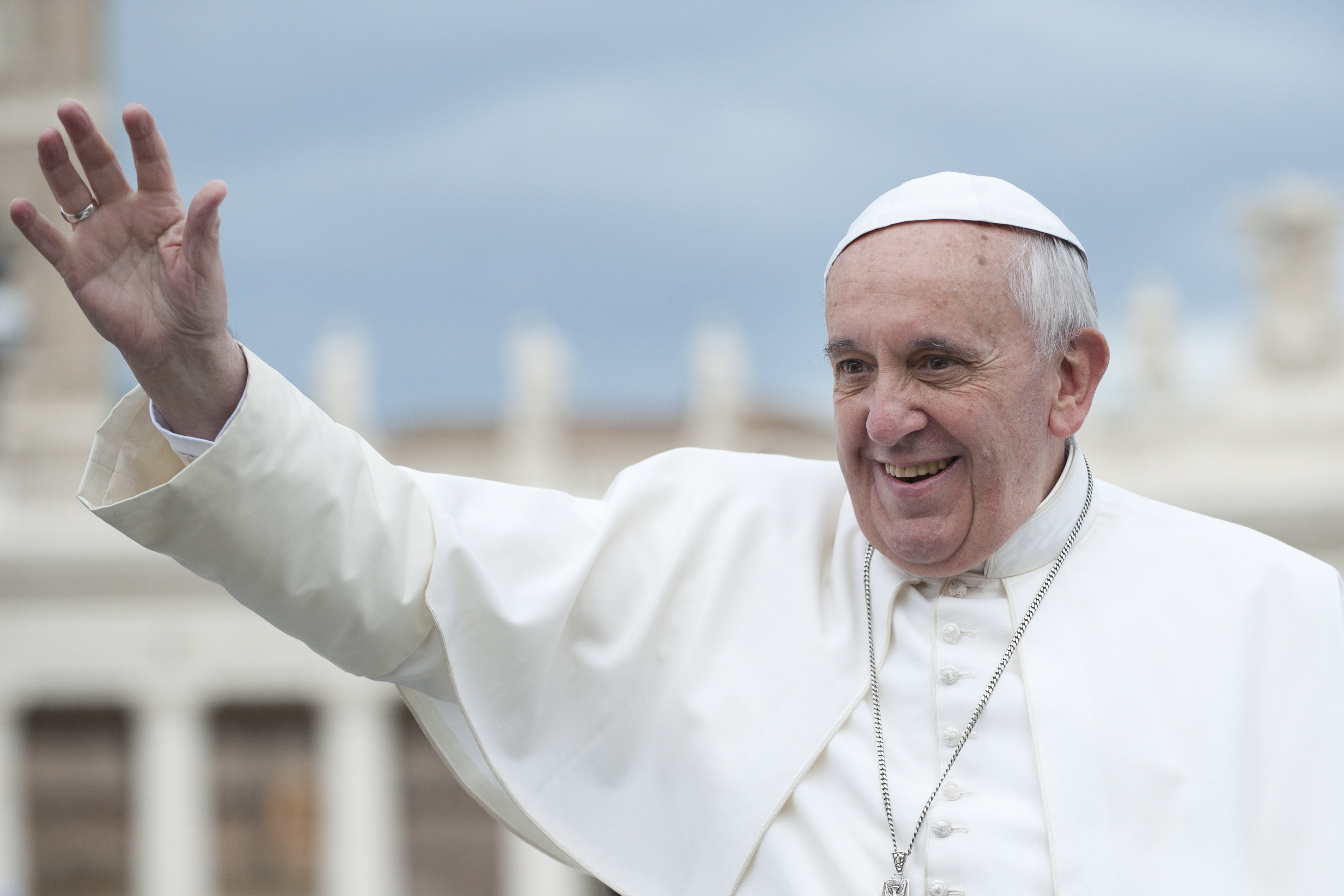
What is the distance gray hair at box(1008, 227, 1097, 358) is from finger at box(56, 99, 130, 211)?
106 centimetres

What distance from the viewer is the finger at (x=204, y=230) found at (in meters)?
1.75

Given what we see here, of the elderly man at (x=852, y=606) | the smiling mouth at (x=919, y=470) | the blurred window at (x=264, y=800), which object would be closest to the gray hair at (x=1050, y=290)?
the elderly man at (x=852, y=606)

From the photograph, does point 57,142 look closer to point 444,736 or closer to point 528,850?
point 444,736

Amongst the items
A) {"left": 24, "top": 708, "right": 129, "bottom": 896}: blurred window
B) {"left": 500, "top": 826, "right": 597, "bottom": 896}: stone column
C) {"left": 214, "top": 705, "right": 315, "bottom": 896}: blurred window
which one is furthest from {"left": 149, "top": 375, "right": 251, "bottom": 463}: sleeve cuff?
{"left": 24, "top": 708, "right": 129, "bottom": 896}: blurred window

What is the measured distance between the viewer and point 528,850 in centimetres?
2114

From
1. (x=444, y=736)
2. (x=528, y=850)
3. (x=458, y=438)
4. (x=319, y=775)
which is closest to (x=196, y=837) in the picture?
(x=319, y=775)

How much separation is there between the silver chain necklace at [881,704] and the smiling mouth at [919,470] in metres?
0.23

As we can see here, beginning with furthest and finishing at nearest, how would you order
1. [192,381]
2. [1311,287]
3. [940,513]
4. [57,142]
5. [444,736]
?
[1311,287], [444,736], [940,513], [192,381], [57,142]

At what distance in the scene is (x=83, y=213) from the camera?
1.83m

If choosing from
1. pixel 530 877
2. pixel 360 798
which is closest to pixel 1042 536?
pixel 530 877

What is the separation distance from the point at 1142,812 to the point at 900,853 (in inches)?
11.4

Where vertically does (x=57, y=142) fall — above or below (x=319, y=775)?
below

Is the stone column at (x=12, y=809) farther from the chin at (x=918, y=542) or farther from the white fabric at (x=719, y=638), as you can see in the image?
the chin at (x=918, y=542)

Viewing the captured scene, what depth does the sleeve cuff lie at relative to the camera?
1906mm
